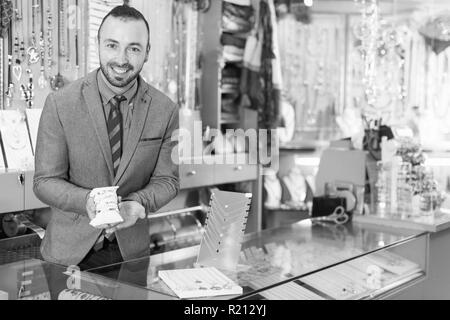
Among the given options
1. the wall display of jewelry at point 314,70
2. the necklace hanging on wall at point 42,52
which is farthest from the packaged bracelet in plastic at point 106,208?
the wall display of jewelry at point 314,70

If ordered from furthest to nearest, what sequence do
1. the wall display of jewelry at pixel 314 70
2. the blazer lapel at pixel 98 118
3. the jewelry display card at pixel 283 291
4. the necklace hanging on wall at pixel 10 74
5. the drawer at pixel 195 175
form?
the wall display of jewelry at pixel 314 70 < the drawer at pixel 195 175 < the necklace hanging on wall at pixel 10 74 < the blazer lapel at pixel 98 118 < the jewelry display card at pixel 283 291

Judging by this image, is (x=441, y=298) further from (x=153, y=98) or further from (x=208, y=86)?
(x=208, y=86)

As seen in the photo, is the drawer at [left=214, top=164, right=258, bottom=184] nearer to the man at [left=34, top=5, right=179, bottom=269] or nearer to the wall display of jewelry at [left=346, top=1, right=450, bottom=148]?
the wall display of jewelry at [left=346, top=1, right=450, bottom=148]

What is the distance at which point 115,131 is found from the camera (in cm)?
251

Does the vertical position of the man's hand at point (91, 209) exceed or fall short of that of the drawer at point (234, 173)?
it exceeds it

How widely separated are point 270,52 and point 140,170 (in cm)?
327

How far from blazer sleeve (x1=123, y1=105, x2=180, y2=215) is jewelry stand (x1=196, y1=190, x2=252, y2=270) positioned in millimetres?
222

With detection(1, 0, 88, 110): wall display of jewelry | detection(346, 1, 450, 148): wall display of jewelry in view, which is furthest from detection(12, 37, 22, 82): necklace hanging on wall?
detection(346, 1, 450, 148): wall display of jewelry

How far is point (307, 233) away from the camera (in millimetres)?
3334

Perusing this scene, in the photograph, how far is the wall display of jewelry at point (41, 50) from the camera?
3.73m

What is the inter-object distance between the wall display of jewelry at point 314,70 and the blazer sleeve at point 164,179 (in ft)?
11.4

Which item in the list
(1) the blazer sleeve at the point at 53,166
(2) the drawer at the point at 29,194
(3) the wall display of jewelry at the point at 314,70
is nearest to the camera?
(1) the blazer sleeve at the point at 53,166

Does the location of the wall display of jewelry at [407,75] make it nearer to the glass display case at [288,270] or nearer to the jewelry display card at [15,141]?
the glass display case at [288,270]

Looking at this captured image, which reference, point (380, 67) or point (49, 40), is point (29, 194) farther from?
point (380, 67)
